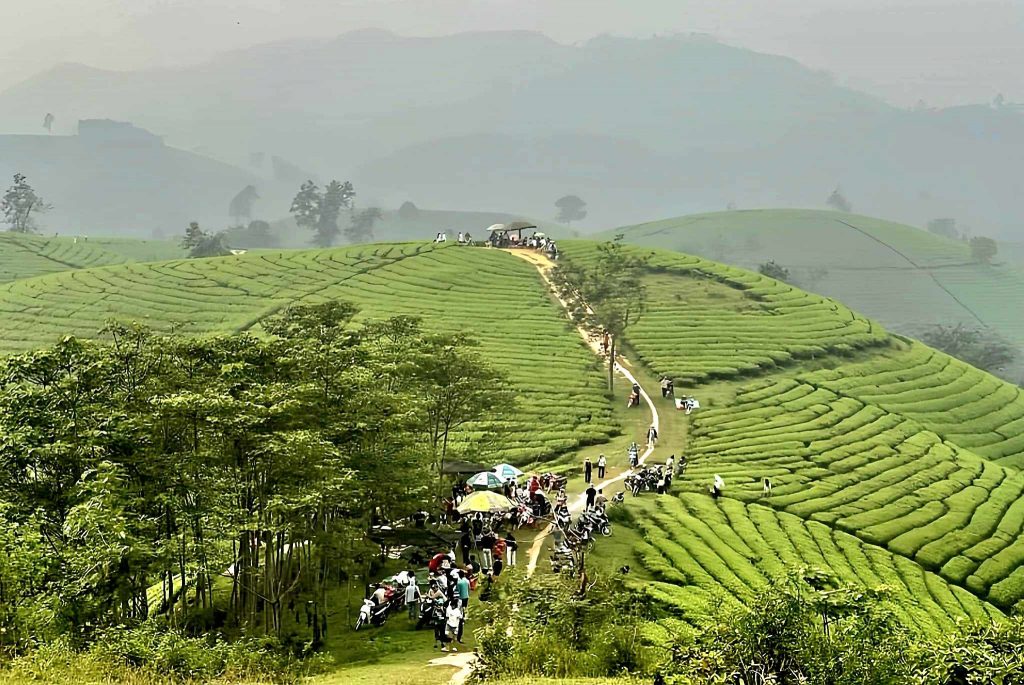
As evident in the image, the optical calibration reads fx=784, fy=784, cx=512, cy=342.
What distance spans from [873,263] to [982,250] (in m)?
19.6

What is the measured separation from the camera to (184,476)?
57.9ft

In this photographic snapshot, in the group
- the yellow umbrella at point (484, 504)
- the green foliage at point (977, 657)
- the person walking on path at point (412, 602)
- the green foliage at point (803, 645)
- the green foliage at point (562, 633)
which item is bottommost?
the person walking on path at point (412, 602)

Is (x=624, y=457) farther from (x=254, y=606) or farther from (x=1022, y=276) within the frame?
(x=1022, y=276)

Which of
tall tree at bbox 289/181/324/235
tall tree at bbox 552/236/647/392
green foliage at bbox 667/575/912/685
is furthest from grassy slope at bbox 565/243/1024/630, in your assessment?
tall tree at bbox 289/181/324/235

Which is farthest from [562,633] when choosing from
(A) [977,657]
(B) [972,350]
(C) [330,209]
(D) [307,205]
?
(D) [307,205]

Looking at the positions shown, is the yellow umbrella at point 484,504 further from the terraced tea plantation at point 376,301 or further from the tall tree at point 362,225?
the tall tree at point 362,225

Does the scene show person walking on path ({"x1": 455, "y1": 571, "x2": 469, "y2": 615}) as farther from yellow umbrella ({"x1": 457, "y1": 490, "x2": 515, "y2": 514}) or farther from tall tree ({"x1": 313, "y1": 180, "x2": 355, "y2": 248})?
tall tree ({"x1": 313, "y1": 180, "x2": 355, "y2": 248})

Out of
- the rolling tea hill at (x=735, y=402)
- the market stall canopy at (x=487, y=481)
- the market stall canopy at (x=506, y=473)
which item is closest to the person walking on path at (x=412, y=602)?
the rolling tea hill at (x=735, y=402)

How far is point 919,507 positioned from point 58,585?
3386 cm

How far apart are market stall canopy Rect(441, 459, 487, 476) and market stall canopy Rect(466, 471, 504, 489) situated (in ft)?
9.53

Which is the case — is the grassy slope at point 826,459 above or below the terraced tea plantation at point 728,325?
below

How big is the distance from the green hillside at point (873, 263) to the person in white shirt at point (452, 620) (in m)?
115

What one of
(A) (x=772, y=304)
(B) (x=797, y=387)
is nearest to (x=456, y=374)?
(B) (x=797, y=387)

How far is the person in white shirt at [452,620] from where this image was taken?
18.1 m
